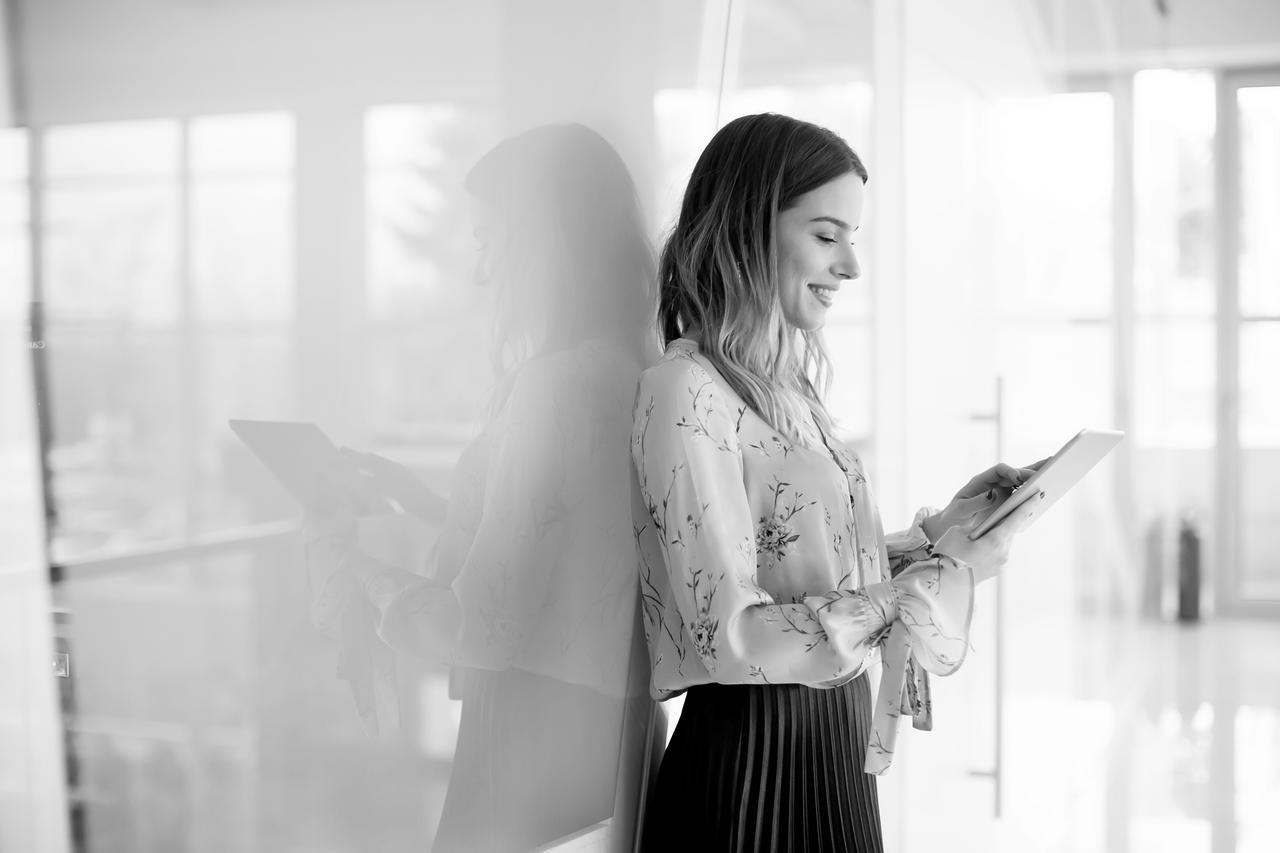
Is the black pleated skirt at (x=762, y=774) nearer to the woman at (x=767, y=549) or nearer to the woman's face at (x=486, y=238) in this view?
the woman at (x=767, y=549)

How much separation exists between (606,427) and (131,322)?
642 mm

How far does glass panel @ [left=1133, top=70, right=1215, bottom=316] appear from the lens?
4648mm

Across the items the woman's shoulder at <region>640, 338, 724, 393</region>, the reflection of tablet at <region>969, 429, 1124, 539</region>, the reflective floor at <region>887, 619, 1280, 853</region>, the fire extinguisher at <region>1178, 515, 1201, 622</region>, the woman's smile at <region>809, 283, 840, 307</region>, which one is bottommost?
the reflective floor at <region>887, 619, 1280, 853</region>

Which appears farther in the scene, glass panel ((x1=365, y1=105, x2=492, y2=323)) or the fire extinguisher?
the fire extinguisher

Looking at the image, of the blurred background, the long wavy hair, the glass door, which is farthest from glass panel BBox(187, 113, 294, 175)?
the glass door

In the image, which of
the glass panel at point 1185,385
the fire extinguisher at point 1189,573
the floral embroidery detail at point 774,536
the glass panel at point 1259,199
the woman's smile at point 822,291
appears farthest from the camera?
the glass panel at point 1259,199

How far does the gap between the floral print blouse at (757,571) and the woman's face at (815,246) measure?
0.15 metres

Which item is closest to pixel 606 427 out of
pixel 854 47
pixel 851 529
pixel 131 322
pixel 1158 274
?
pixel 851 529

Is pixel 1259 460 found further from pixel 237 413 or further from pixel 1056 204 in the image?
pixel 237 413

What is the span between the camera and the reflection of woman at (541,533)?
3.14 ft

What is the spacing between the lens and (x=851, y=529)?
1.24m

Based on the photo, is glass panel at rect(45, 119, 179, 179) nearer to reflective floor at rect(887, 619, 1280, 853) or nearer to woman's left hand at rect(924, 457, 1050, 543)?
woman's left hand at rect(924, 457, 1050, 543)

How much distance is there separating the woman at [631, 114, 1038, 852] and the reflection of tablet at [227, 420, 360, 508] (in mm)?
389

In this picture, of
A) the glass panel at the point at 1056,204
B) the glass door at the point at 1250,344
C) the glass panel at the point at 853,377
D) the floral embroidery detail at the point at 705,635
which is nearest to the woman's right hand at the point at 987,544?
the floral embroidery detail at the point at 705,635
